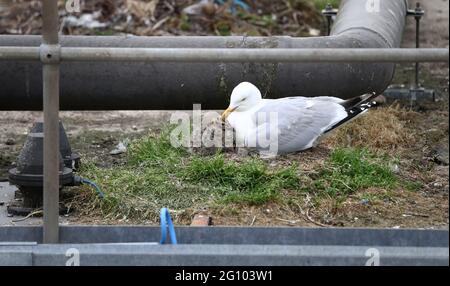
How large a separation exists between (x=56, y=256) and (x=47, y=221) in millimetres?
228

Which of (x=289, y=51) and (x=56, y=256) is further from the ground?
(x=289, y=51)

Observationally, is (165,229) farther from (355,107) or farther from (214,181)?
(355,107)

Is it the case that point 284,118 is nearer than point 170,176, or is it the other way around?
point 170,176

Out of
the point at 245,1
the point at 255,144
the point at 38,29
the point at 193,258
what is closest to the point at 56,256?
the point at 193,258

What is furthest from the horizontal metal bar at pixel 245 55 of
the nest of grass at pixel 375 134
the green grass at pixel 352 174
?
the nest of grass at pixel 375 134

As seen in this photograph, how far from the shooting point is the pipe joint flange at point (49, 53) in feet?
11.7

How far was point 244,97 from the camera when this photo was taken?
6020mm

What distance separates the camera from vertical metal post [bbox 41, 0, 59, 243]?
3.58m

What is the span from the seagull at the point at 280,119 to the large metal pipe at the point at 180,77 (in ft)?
0.50

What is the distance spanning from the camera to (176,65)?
19.9ft

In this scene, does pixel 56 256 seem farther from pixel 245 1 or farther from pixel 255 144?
pixel 245 1

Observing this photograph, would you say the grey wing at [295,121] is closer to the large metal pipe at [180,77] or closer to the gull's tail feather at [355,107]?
the gull's tail feather at [355,107]

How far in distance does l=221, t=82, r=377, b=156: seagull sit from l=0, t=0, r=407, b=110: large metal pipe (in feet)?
0.50

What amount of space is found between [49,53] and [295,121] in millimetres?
2768
